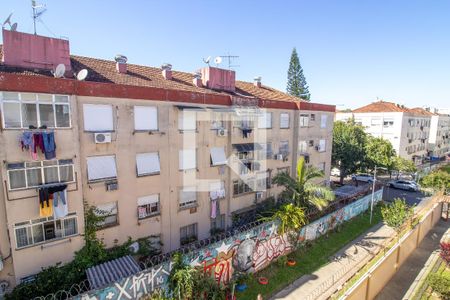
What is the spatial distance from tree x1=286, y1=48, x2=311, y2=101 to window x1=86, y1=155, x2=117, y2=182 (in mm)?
46347

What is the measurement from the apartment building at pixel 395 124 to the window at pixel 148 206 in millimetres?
41957

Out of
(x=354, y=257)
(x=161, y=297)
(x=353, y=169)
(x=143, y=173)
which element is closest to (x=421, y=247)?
(x=354, y=257)

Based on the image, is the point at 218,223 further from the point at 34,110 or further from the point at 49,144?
the point at 34,110

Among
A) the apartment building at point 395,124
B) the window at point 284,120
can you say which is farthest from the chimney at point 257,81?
the apartment building at point 395,124

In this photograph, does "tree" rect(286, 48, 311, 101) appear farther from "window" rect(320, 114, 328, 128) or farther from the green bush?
the green bush

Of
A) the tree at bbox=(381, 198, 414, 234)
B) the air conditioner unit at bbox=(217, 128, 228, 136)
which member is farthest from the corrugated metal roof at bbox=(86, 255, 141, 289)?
the tree at bbox=(381, 198, 414, 234)

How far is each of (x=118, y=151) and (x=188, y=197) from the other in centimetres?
590

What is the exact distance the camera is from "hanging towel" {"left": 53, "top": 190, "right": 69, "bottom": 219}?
12840 millimetres

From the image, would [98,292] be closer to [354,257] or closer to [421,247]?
[354,257]

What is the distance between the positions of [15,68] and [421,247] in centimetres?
3116

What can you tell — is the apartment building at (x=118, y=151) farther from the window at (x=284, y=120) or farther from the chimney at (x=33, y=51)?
the window at (x=284, y=120)

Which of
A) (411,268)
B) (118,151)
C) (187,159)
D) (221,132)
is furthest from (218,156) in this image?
(411,268)

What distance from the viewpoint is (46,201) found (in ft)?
41.2

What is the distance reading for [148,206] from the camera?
16594mm
